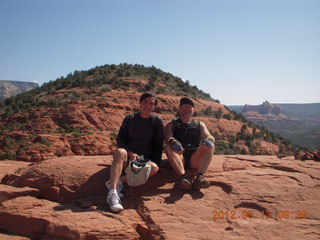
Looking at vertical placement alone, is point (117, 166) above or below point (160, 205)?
above

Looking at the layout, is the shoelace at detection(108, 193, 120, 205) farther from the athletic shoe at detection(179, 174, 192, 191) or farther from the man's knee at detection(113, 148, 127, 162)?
the athletic shoe at detection(179, 174, 192, 191)

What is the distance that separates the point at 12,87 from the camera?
111062 millimetres

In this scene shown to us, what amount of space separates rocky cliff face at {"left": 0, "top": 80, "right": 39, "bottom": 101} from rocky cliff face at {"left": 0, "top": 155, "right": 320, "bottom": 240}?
112732 millimetres

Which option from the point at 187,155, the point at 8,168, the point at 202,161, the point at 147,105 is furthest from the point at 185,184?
the point at 8,168

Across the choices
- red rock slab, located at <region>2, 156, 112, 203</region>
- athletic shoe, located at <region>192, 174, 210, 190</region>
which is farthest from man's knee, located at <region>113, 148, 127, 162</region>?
athletic shoe, located at <region>192, 174, 210, 190</region>

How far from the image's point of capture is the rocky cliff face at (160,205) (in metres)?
3.31

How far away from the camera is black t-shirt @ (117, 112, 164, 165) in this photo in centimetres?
438

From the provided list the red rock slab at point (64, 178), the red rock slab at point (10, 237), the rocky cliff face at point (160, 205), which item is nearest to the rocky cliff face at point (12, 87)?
the red rock slab at point (64, 178)

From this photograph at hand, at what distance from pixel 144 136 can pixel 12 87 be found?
128 metres

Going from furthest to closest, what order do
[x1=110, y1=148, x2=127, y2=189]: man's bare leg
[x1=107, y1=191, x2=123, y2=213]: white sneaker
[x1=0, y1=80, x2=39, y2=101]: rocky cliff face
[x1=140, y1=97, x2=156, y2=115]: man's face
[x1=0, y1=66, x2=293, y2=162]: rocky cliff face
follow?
[x1=0, y1=80, x2=39, y2=101]: rocky cliff face
[x1=0, y1=66, x2=293, y2=162]: rocky cliff face
[x1=140, y1=97, x2=156, y2=115]: man's face
[x1=110, y1=148, x2=127, y2=189]: man's bare leg
[x1=107, y1=191, x2=123, y2=213]: white sneaker

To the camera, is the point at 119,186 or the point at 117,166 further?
the point at 119,186

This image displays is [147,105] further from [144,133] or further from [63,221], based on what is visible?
[63,221]

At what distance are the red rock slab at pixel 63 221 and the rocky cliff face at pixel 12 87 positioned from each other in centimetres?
11325

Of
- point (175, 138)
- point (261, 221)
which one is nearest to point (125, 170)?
point (175, 138)
